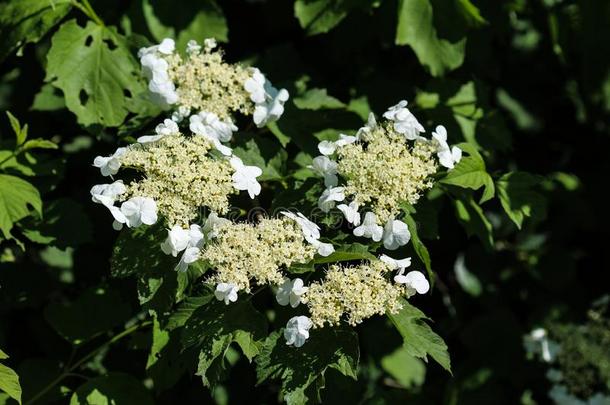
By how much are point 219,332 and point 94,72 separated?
127cm

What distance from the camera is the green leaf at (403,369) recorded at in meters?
4.43

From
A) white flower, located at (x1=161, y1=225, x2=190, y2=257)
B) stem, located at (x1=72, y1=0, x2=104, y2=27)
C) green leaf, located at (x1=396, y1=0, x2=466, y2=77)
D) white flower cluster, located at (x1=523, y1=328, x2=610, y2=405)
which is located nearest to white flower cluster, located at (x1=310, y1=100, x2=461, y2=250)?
white flower, located at (x1=161, y1=225, x2=190, y2=257)

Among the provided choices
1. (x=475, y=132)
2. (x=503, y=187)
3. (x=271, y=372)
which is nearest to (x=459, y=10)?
(x=475, y=132)

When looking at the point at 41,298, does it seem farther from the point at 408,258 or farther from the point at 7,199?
the point at 408,258

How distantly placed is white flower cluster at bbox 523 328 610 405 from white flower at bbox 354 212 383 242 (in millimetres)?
2140

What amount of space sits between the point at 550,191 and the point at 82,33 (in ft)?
8.83

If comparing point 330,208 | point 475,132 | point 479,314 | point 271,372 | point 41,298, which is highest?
point 330,208

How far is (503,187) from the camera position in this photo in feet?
10.7

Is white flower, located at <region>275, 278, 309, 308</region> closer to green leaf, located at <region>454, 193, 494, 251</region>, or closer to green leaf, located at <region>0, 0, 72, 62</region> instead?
green leaf, located at <region>454, 193, 494, 251</region>

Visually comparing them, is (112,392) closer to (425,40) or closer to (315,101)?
(315,101)

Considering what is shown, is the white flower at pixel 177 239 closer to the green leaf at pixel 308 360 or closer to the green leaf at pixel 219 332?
the green leaf at pixel 219 332

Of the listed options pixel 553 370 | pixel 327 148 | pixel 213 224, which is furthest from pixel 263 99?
pixel 553 370

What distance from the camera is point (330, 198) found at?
274 cm

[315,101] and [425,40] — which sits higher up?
[425,40]
